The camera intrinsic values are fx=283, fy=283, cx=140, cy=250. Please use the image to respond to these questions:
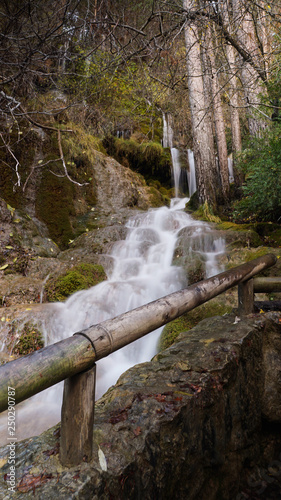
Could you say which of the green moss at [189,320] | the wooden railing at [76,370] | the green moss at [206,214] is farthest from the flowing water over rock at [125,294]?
the wooden railing at [76,370]

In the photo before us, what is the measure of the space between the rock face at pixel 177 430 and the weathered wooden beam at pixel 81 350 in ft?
1.46

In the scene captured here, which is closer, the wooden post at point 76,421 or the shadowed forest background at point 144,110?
the wooden post at point 76,421

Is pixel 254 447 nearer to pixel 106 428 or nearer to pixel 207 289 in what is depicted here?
pixel 207 289

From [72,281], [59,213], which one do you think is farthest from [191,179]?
[72,281]

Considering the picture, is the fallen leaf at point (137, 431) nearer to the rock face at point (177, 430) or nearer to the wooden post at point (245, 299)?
the rock face at point (177, 430)

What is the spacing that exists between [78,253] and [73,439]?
703 centimetres

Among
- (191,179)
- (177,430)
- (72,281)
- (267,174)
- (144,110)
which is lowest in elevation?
(72,281)

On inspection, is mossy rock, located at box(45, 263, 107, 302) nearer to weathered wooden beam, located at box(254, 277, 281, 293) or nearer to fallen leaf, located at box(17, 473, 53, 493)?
weathered wooden beam, located at box(254, 277, 281, 293)

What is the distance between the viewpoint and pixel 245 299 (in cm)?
290

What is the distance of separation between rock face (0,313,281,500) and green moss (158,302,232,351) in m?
1.51

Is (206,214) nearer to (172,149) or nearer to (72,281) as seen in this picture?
(72,281)

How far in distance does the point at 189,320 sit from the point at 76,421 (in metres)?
3.28

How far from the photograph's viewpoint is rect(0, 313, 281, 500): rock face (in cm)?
123

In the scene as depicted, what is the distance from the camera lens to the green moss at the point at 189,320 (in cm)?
418
